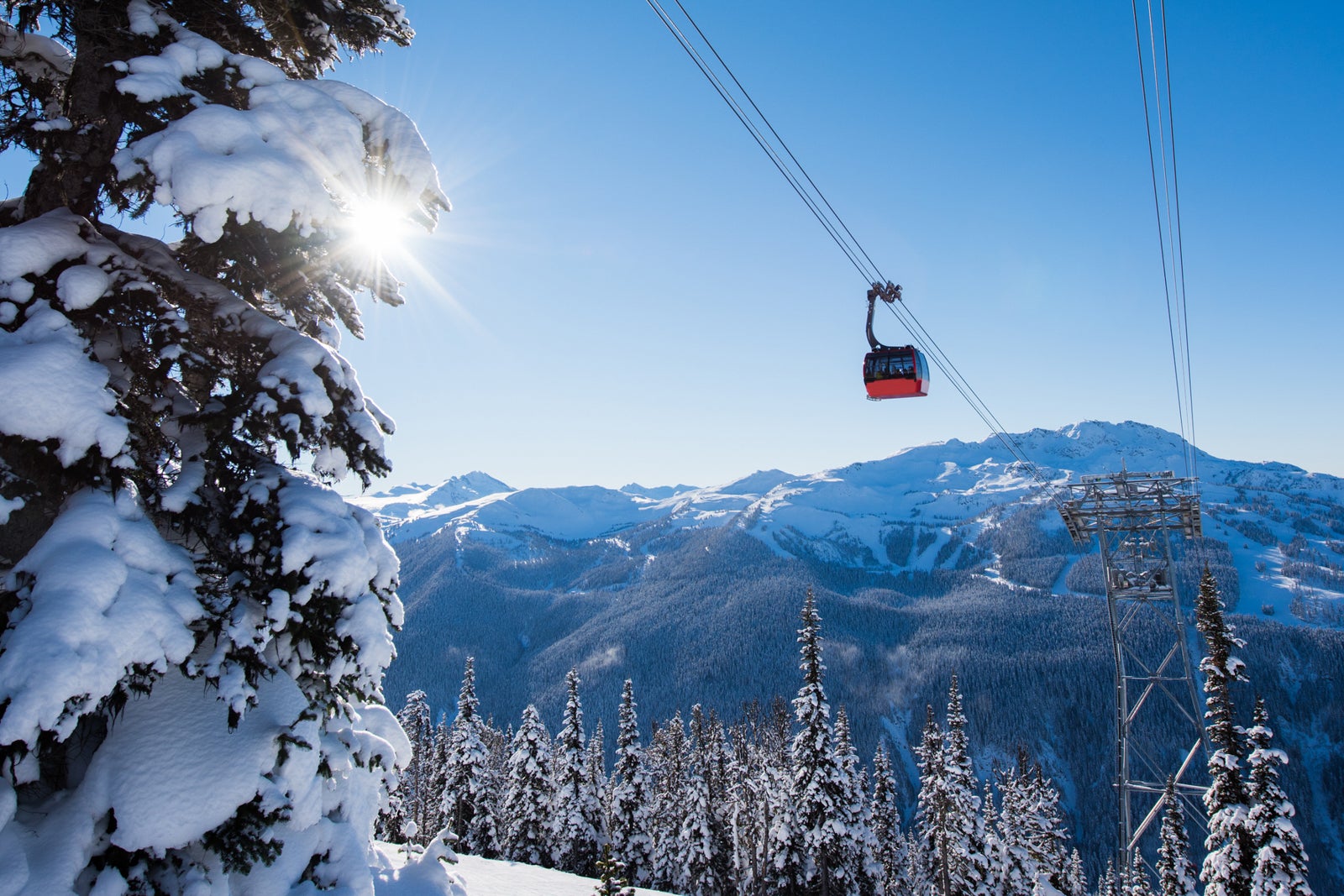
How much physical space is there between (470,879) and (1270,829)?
20660 mm

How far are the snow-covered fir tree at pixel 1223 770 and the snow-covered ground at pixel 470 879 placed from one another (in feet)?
51.7

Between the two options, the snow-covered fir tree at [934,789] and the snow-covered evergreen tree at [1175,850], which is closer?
the snow-covered fir tree at [934,789]

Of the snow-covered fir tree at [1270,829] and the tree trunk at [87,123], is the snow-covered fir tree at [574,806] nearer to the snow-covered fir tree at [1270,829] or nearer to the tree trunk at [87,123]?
the snow-covered fir tree at [1270,829]

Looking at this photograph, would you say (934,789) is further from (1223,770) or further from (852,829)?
(1223,770)

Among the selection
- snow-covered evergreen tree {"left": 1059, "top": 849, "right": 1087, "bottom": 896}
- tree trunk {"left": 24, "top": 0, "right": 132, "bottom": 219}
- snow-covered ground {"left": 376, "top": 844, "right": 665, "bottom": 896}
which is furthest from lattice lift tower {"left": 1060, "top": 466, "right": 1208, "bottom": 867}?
snow-covered evergreen tree {"left": 1059, "top": 849, "right": 1087, "bottom": 896}

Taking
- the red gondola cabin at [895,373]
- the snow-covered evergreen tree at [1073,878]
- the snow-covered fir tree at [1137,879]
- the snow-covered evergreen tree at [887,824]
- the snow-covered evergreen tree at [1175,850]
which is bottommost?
the snow-covered evergreen tree at [1073,878]

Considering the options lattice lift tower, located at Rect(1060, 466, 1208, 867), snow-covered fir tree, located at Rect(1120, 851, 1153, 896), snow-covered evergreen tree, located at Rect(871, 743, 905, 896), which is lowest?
snow-covered evergreen tree, located at Rect(871, 743, 905, 896)

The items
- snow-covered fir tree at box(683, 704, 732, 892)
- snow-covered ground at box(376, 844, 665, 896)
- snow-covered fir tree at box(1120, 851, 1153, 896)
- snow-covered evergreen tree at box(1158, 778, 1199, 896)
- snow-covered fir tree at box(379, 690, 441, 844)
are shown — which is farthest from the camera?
snow-covered fir tree at box(379, 690, 441, 844)

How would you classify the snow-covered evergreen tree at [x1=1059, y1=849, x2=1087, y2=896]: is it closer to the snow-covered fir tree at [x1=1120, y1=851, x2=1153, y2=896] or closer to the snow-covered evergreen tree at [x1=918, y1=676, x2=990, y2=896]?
the snow-covered evergreen tree at [x1=918, y1=676, x2=990, y2=896]

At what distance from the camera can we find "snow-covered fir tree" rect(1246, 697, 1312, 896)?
17484 mm

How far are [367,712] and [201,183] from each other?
453 centimetres

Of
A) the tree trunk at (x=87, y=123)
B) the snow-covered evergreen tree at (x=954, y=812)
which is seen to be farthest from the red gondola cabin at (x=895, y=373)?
the snow-covered evergreen tree at (x=954, y=812)

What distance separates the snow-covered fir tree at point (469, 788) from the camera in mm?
37469

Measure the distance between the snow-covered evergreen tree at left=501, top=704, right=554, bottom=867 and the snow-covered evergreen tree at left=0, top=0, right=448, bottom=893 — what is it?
110 ft
